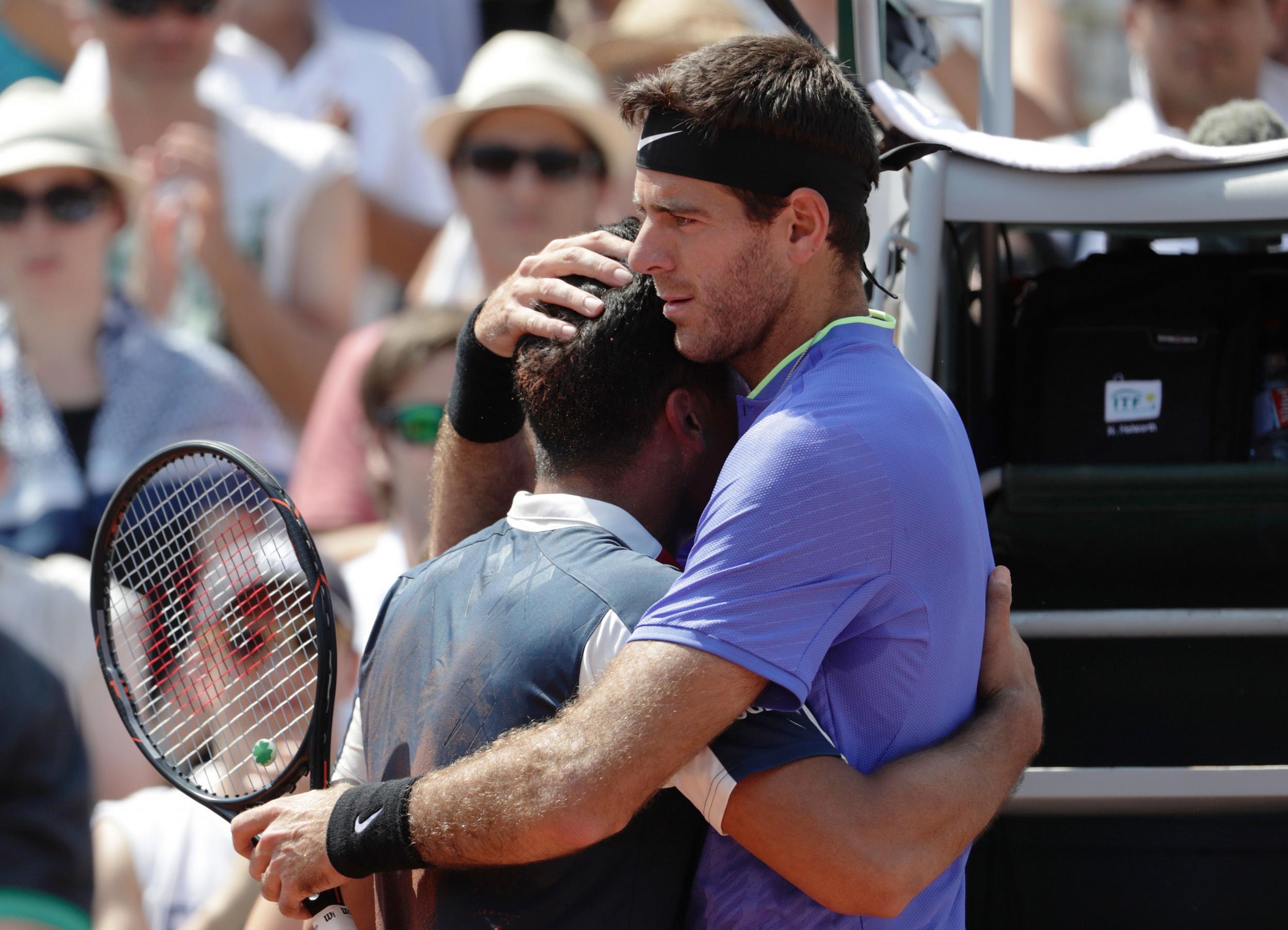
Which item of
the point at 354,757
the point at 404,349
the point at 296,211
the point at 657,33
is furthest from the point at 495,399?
the point at 657,33

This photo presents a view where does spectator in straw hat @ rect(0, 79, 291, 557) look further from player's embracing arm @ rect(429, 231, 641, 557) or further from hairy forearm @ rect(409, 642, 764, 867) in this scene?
hairy forearm @ rect(409, 642, 764, 867)

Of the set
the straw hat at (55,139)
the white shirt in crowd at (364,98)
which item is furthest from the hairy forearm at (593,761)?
the white shirt in crowd at (364,98)

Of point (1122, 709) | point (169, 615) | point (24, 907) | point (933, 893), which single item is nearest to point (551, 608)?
point (933, 893)

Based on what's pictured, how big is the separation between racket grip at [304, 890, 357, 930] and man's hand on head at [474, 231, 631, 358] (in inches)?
34.4

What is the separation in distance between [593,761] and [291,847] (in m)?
0.53

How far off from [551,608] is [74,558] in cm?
288

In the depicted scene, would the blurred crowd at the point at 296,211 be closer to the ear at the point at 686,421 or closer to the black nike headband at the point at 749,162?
the ear at the point at 686,421

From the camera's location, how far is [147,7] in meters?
5.34

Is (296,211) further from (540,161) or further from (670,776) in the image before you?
(670,776)

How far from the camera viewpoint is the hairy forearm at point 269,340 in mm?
5227

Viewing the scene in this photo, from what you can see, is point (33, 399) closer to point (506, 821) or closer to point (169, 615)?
point (169, 615)

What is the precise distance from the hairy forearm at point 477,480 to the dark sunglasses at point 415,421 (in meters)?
1.69

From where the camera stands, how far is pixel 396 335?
14.9 feet

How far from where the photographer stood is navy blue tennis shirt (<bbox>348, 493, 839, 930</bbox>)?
1993mm
